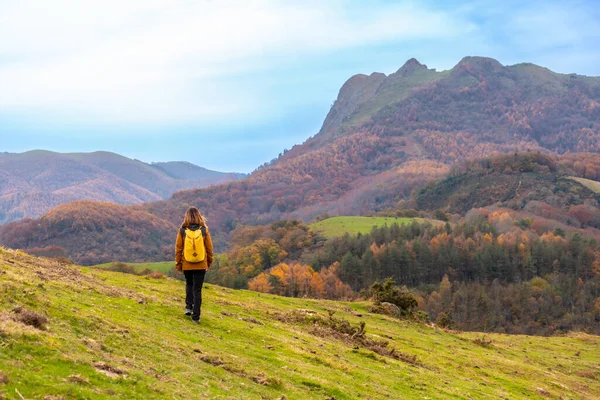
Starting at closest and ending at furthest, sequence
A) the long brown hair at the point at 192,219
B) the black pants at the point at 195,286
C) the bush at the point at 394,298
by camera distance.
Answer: the long brown hair at the point at 192,219, the black pants at the point at 195,286, the bush at the point at 394,298

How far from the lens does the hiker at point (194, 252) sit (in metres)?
20.0

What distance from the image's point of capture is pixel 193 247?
19984 mm

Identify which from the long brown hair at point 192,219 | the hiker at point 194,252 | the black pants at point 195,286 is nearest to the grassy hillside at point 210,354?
the black pants at point 195,286

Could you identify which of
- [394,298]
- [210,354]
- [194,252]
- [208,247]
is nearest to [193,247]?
[194,252]

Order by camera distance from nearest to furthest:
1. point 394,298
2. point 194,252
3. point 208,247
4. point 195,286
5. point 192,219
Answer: point 194,252, point 192,219, point 195,286, point 208,247, point 394,298

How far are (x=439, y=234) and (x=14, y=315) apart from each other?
556ft

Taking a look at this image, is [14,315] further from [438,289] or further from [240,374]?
[438,289]

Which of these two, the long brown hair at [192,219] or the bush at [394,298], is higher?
the long brown hair at [192,219]

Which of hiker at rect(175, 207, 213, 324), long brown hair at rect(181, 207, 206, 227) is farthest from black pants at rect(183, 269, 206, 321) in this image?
long brown hair at rect(181, 207, 206, 227)

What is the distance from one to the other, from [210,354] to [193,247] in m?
4.91

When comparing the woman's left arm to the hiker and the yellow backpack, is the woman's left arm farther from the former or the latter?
the yellow backpack

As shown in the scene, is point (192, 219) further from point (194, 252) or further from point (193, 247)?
point (194, 252)

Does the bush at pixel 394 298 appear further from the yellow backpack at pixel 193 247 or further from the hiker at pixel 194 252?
the yellow backpack at pixel 193 247

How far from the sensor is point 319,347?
23078 mm
